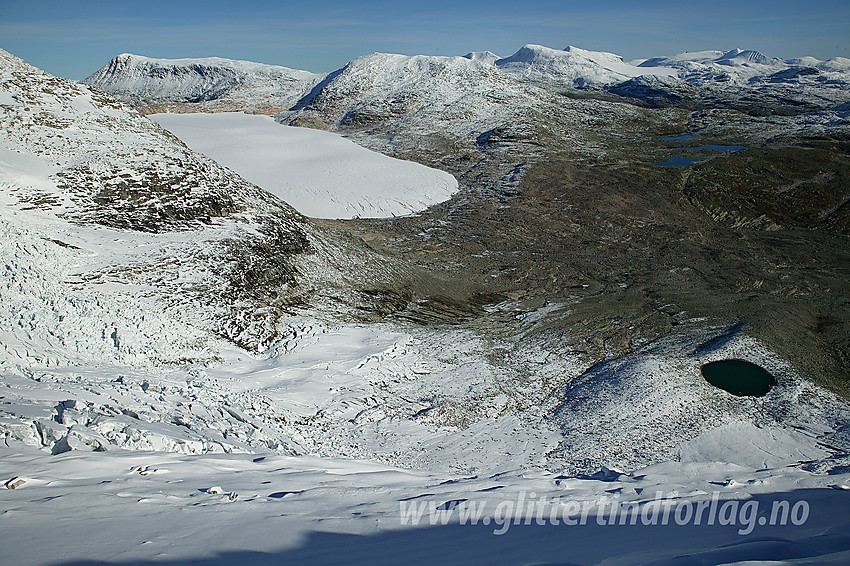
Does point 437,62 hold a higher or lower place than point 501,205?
higher

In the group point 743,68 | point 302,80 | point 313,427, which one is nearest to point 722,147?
point 313,427

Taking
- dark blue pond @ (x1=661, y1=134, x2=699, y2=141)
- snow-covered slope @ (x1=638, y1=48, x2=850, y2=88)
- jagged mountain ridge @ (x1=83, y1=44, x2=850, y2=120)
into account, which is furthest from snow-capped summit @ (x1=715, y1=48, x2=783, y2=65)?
dark blue pond @ (x1=661, y1=134, x2=699, y2=141)

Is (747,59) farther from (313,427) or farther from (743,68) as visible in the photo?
(313,427)

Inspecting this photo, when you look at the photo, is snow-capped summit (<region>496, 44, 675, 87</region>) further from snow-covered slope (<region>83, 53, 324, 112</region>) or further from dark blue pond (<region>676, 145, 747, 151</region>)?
dark blue pond (<region>676, 145, 747, 151</region>)

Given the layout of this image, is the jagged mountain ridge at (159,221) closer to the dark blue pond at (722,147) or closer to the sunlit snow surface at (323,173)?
the sunlit snow surface at (323,173)

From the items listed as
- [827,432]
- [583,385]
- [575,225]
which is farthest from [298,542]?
[575,225]

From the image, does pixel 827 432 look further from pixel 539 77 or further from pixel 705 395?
pixel 539 77

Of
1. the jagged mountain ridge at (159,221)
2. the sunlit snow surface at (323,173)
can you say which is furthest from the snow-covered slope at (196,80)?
the jagged mountain ridge at (159,221)
